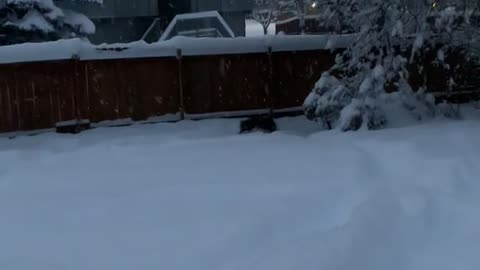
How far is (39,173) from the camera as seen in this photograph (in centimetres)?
596

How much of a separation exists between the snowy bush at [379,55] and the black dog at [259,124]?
102cm

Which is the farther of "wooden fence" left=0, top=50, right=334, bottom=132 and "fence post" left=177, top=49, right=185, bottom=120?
"fence post" left=177, top=49, right=185, bottom=120

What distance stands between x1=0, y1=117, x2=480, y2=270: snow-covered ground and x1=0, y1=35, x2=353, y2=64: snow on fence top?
4.18 metres

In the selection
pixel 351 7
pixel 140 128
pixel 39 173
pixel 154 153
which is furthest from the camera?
pixel 140 128

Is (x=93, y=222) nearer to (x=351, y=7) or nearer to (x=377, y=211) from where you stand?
(x=377, y=211)

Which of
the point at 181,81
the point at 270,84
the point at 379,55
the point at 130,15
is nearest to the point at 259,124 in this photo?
the point at 270,84

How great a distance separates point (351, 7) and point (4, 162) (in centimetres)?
531

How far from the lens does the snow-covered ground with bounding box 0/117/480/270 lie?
4070 millimetres

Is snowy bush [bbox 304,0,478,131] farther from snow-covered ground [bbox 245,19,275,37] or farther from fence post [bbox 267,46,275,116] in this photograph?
snow-covered ground [bbox 245,19,275,37]

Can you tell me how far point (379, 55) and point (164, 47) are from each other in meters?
3.66

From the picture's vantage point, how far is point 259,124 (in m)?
11.3

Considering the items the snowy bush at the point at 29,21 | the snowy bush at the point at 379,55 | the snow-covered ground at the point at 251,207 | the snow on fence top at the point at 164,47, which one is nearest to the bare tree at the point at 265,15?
the snowy bush at the point at 29,21

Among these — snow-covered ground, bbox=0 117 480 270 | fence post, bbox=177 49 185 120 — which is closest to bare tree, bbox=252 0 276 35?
fence post, bbox=177 49 185 120

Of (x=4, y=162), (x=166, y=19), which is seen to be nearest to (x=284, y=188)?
(x=4, y=162)
